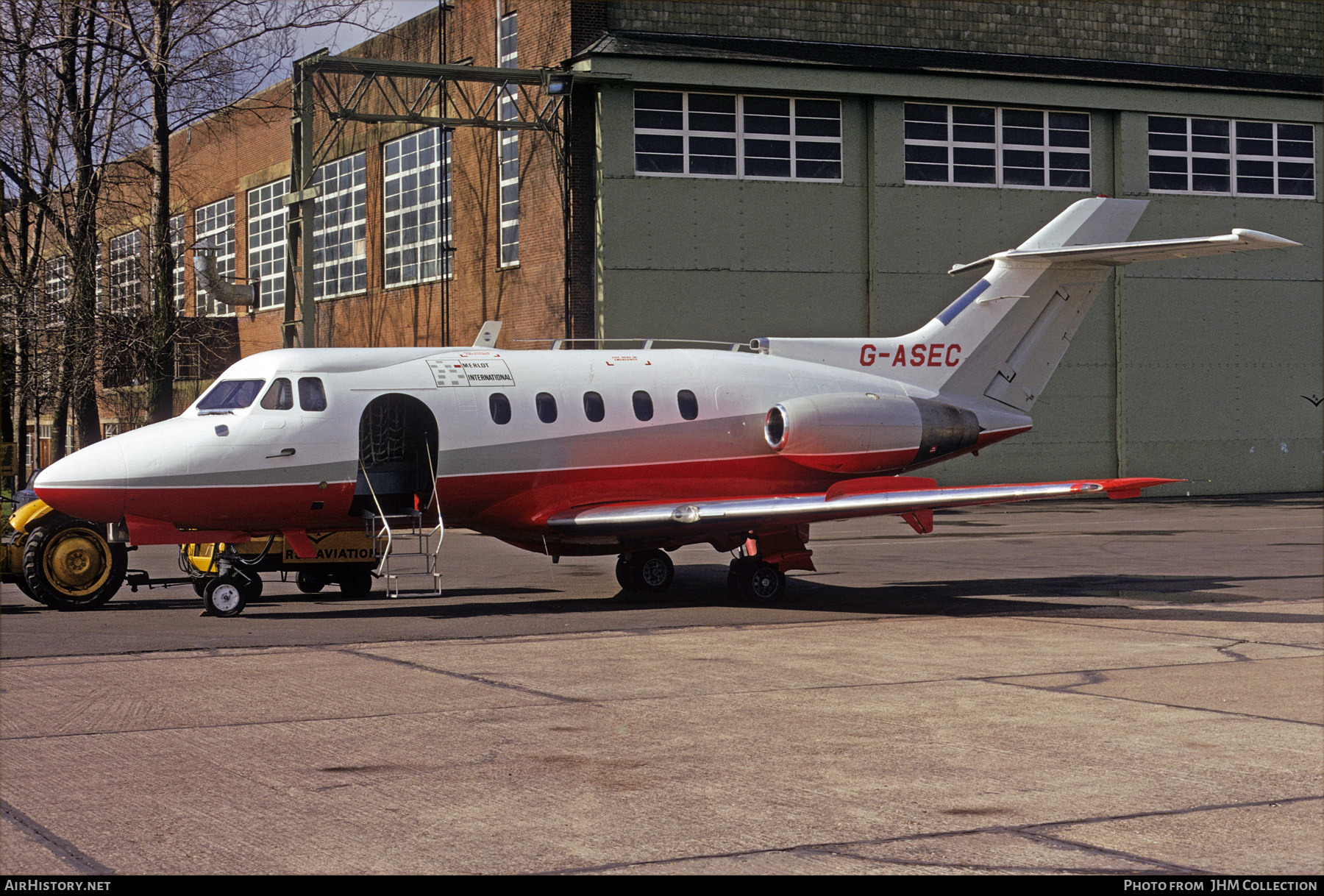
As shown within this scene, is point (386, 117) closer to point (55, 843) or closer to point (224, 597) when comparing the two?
point (224, 597)

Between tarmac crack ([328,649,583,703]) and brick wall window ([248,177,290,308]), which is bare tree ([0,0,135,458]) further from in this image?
tarmac crack ([328,649,583,703])

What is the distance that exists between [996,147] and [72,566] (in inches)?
1148

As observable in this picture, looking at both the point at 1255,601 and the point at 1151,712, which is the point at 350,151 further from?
the point at 1151,712

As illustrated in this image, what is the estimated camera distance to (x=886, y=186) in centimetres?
3906

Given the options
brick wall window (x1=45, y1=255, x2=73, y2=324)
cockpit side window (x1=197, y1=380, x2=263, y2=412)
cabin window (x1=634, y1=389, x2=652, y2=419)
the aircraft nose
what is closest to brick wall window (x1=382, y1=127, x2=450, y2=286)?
brick wall window (x1=45, y1=255, x2=73, y2=324)

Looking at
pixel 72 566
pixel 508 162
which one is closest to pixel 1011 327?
pixel 72 566

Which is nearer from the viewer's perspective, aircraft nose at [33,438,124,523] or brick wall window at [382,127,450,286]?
aircraft nose at [33,438,124,523]

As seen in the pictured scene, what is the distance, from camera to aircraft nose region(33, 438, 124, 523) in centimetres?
1598

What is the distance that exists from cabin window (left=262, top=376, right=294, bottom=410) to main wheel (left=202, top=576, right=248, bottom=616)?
2010 mm

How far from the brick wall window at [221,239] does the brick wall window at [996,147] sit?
27526 millimetres

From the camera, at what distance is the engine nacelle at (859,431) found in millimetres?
19438

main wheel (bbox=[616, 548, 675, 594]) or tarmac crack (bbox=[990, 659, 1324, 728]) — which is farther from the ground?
main wheel (bbox=[616, 548, 675, 594])

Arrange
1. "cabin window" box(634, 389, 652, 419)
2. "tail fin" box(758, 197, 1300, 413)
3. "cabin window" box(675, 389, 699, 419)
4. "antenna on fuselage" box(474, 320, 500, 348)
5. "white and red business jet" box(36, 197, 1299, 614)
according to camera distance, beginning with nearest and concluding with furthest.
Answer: "white and red business jet" box(36, 197, 1299, 614), "cabin window" box(634, 389, 652, 419), "cabin window" box(675, 389, 699, 419), "antenna on fuselage" box(474, 320, 500, 348), "tail fin" box(758, 197, 1300, 413)

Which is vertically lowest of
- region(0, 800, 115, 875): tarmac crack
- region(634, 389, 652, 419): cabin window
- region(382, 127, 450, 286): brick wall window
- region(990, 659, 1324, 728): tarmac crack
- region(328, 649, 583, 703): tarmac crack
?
region(990, 659, 1324, 728): tarmac crack
